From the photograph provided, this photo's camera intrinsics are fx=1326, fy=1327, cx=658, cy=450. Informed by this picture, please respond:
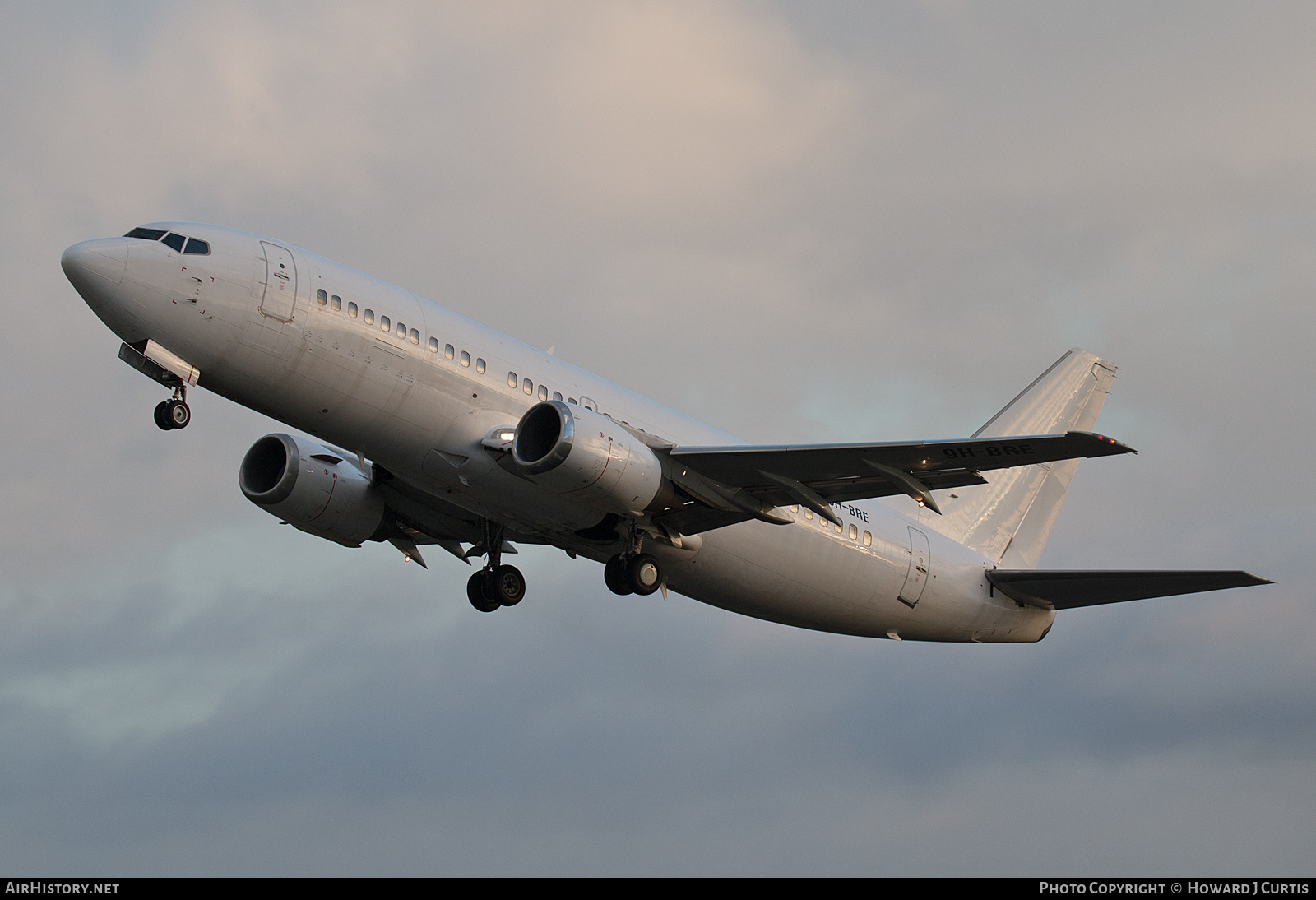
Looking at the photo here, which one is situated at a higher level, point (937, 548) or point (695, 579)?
point (937, 548)

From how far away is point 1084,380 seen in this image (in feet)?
132

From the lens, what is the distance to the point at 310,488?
30.7 m

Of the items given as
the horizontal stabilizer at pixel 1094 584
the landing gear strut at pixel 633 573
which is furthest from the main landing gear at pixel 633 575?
the horizontal stabilizer at pixel 1094 584

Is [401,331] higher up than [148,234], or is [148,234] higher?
[148,234]

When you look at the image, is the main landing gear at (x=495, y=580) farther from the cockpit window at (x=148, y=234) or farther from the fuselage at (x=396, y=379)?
the cockpit window at (x=148, y=234)

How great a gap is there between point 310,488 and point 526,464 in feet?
25.8

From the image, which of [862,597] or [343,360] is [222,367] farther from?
[862,597]

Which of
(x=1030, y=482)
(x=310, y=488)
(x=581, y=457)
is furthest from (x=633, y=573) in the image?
(x=1030, y=482)

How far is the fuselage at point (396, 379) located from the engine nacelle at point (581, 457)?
763 millimetres

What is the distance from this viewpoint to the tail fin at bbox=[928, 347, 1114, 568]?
3622cm

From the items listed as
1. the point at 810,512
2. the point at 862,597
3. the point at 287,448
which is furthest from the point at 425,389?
the point at 862,597

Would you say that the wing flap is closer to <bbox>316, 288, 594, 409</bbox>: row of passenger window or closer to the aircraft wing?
the aircraft wing

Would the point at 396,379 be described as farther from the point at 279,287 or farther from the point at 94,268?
the point at 94,268
